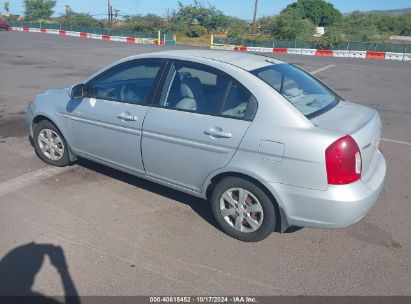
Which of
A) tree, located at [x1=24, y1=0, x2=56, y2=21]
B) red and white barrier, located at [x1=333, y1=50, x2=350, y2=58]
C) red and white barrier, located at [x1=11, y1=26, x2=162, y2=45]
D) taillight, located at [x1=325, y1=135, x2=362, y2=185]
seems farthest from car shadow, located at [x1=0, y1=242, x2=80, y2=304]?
tree, located at [x1=24, y1=0, x2=56, y2=21]

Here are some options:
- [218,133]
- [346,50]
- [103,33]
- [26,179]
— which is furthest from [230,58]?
[103,33]

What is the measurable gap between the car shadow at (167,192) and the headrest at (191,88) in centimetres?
123

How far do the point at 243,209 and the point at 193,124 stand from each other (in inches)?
36.1

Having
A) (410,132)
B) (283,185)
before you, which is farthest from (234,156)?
(410,132)

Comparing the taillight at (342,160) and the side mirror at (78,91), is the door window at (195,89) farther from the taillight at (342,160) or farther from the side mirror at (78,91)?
the side mirror at (78,91)

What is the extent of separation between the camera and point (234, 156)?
11.3ft

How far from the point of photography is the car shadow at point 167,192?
4160 mm

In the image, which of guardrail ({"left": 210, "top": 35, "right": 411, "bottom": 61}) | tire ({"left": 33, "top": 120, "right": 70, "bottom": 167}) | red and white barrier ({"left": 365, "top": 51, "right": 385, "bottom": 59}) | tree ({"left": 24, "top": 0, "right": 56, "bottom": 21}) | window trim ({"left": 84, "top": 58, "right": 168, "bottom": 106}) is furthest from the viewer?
tree ({"left": 24, "top": 0, "right": 56, "bottom": 21})

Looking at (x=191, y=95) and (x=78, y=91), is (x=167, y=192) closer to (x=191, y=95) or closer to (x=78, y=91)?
(x=191, y=95)

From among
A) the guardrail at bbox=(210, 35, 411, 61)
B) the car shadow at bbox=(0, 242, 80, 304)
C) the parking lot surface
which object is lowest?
the car shadow at bbox=(0, 242, 80, 304)

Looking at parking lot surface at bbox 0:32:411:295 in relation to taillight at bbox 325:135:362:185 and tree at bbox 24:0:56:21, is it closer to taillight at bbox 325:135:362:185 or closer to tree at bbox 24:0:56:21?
taillight at bbox 325:135:362:185

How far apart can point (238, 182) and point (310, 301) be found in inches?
45.0

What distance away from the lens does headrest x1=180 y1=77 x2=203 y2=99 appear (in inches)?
152

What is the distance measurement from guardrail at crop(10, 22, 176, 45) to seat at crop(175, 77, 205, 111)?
3117 cm
